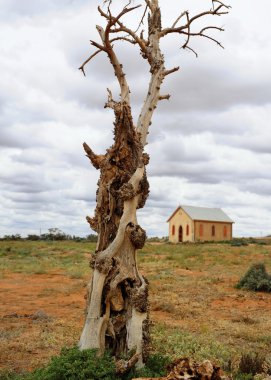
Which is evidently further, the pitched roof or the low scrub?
the pitched roof

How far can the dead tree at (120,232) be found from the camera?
676 cm

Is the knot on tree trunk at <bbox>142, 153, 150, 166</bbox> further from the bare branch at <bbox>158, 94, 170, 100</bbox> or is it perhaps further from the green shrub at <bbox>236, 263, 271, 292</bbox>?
the green shrub at <bbox>236, 263, 271, 292</bbox>

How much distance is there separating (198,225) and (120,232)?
4664cm

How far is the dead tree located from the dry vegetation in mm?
2040

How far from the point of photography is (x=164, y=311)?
13.6 meters

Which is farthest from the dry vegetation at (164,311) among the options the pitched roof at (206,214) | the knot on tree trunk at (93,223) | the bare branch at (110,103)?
the pitched roof at (206,214)

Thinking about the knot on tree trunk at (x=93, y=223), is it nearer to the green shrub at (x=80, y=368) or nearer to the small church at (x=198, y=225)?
the green shrub at (x=80, y=368)

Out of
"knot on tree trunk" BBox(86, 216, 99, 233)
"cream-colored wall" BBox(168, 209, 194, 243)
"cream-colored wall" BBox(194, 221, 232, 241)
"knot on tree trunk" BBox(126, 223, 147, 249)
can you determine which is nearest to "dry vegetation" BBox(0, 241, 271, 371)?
"knot on tree trunk" BBox(126, 223, 147, 249)

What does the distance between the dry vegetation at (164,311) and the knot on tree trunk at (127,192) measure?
316cm

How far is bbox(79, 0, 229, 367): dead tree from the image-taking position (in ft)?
22.2

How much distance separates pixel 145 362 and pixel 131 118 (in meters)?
3.53

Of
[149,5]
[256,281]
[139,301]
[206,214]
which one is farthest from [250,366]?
[206,214]

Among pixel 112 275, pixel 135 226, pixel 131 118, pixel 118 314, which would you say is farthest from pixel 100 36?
pixel 118 314

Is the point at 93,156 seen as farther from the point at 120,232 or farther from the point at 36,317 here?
the point at 36,317
